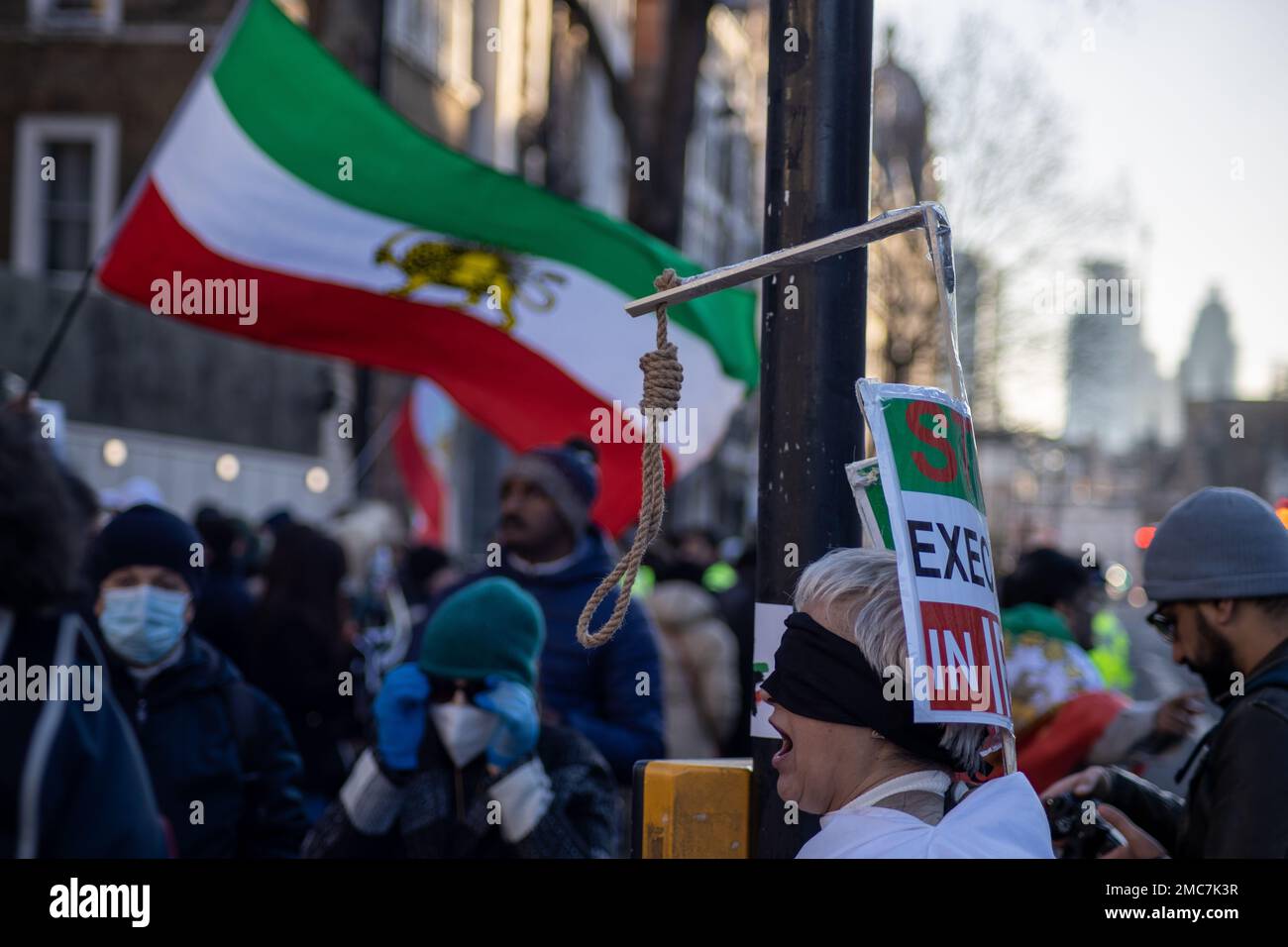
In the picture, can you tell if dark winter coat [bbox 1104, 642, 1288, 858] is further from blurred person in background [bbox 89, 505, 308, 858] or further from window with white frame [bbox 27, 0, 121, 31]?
window with white frame [bbox 27, 0, 121, 31]

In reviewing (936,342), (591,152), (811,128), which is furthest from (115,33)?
(811,128)

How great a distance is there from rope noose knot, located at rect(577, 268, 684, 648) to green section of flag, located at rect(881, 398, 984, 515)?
34cm

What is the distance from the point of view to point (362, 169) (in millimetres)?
6816

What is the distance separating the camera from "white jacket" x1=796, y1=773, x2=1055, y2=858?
2170 mm

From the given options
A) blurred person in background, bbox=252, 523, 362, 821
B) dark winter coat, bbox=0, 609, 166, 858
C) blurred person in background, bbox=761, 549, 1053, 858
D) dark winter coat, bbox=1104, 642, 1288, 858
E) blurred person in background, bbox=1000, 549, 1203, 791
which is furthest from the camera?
blurred person in background, bbox=252, 523, 362, 821

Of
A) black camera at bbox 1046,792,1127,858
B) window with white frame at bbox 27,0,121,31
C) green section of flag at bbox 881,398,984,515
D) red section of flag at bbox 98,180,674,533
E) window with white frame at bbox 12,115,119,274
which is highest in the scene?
window with white frame at bbox 27,0,121,31

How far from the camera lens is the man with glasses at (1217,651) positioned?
9.35ft

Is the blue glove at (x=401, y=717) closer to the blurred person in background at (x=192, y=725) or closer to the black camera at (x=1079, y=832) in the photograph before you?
the blurred person in background at (x=192, y=725)

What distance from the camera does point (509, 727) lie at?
146 inches

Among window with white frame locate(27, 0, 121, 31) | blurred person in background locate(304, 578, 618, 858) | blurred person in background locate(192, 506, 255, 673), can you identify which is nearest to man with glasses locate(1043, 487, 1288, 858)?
blurred person in background locate(304, 578, 618, 858)

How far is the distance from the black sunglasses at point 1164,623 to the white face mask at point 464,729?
150 centimetres

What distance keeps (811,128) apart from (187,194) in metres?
4.33

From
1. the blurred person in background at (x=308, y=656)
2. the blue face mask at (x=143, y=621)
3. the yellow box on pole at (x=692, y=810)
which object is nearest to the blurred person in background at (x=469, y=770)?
the blue face mask at (x=143, y=621)
